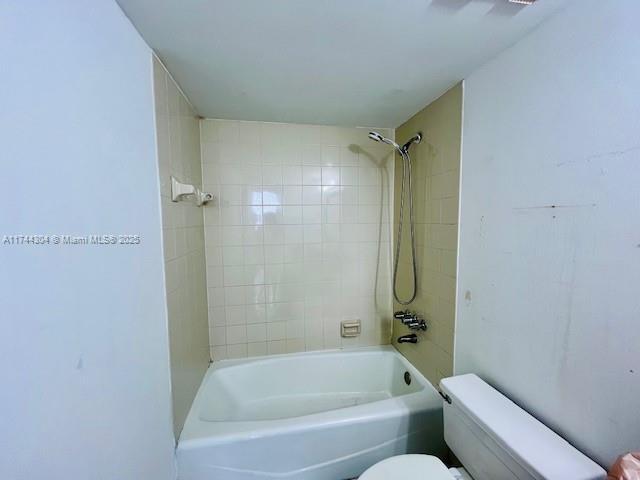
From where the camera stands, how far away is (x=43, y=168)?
53cm

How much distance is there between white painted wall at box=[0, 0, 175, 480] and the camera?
0.48 m

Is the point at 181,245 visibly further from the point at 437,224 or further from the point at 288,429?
the point at 437,224

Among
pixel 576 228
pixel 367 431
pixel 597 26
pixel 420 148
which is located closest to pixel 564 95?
pixel 597 26

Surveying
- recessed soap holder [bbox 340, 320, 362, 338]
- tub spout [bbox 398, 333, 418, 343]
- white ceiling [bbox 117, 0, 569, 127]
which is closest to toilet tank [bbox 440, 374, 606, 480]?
tub spout [bbox 398, 333, 418, 343]

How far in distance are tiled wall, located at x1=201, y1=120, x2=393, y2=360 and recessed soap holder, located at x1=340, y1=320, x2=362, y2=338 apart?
0.04 metres

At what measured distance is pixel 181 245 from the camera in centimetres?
125

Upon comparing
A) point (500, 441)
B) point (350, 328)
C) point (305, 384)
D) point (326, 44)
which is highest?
point (326, 44)

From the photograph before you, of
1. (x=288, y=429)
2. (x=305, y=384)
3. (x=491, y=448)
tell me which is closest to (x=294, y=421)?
(x=288, y=429)

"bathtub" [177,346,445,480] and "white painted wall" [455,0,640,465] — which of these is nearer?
"white painted wall" [455,0,640,465]

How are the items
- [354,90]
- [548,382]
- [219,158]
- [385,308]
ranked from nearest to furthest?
1. [548,382]
2. [354,90]
3. [219,158]
4. [385,308]

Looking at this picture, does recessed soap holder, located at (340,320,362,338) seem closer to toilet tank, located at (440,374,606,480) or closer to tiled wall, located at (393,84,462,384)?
tiled wall, located at (393,84,462,384)

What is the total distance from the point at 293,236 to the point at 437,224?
0.96 meters

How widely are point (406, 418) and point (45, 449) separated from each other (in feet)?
4.45

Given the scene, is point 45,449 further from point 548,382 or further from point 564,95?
point 564,95
